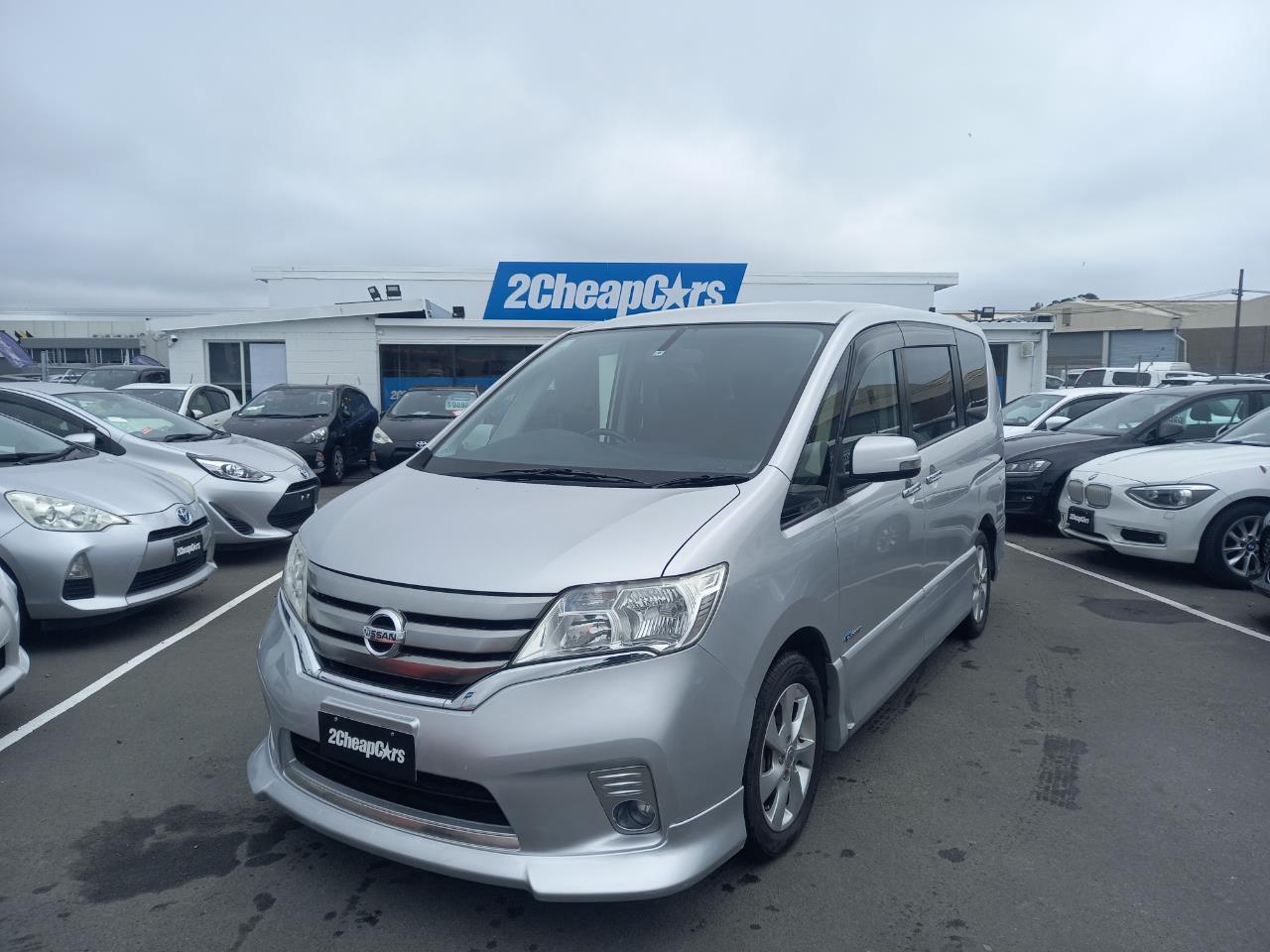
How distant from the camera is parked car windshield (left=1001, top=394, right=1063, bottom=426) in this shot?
13.9 metres

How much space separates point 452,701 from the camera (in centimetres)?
261

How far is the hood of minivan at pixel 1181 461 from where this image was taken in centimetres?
731

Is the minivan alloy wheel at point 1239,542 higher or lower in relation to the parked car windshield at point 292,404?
lower

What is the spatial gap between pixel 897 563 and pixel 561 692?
80.1 inches

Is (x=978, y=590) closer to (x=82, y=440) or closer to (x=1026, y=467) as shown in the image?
(x=1026, y=467)

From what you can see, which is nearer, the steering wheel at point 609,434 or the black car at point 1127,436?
the steering wheel at point 609,434

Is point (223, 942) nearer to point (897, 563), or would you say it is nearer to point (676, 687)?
point (676, 687)

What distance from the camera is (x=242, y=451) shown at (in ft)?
27.8

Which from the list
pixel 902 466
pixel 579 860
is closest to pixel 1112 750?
pixel 902 466

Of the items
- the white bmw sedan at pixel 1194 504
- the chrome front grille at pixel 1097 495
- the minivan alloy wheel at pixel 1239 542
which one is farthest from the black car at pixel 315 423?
the minivan alloy wheel at pixel 1239 542

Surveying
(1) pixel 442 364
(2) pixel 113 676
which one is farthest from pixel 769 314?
(1) pixel 442 364

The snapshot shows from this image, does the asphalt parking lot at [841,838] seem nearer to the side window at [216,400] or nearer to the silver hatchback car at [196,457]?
the silver hatchback car at [196,457]

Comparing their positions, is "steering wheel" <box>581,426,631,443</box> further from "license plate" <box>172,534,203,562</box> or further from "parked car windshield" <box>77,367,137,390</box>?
"parked car windshield" <box>77,367,137,390</box>

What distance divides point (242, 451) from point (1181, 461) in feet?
27.0
